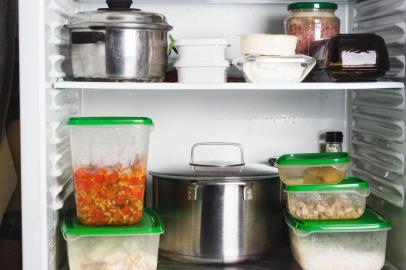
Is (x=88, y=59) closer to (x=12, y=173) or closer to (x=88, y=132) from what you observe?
(x=88, y=132)

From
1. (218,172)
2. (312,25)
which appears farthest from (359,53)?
(218,172)

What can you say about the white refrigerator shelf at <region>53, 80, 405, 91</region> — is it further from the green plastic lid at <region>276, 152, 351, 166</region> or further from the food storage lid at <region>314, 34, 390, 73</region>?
the green plastic lid at <region>276, 152, 351, 166</region>

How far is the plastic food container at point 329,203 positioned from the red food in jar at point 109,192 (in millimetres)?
411

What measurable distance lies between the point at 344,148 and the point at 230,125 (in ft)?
1.32

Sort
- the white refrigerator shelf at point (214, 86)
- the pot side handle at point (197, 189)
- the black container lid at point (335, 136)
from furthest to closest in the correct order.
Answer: the black container lid at point (335, 136)
the pot side handle at point (197, 189)
the white refrigerator shelf at point (214, 86)

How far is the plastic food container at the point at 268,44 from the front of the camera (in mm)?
1784

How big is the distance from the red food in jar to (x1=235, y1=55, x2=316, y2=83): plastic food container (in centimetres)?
39

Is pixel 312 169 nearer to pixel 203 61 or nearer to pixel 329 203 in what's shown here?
pixel 329 203

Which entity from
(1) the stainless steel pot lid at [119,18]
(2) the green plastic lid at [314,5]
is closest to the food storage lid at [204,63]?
(1) the stainless steel pot lid at [119,18]

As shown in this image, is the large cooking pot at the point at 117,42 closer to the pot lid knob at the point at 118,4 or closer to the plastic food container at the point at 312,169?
the pot lid knob at the point at 118,4

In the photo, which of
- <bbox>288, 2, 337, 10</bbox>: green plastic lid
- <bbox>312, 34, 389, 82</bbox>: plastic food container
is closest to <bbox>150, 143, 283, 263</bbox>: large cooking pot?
<bbox>312, 34, 389, 82</bbox>: plastic food container

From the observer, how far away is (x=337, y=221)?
1.82 m

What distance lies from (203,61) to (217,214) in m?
0.43

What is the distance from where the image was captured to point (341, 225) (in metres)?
1.78
